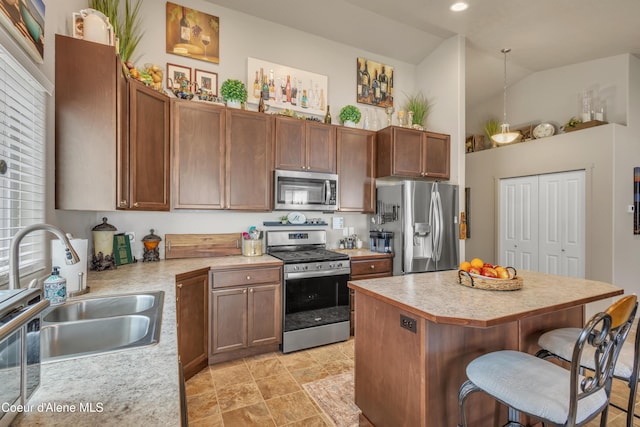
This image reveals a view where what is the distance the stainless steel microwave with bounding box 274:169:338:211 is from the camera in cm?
321

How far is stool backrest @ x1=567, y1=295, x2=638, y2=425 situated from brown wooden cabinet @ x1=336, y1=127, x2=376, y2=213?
8.48 ft

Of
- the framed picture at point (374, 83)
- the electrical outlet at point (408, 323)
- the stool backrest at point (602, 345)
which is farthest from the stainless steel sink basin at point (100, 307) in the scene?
the framed picture at point (374, 83)

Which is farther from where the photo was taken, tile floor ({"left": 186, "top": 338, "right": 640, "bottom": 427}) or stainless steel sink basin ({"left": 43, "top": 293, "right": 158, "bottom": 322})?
tile floor ({"left": 186, "top": 338, "right": 640, "bottom": 427})

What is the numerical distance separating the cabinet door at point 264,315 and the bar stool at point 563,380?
72.8 inches

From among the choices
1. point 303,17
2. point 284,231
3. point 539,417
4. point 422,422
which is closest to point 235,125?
point 284,231

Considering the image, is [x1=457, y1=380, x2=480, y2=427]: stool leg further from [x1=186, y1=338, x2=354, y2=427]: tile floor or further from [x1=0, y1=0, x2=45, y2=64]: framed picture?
[x1=0, y1=0, x2=45, y2=64]: framed picture

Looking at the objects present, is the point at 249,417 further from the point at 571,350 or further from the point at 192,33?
the point at 192,33

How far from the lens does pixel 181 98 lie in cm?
285

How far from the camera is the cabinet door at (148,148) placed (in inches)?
88.9

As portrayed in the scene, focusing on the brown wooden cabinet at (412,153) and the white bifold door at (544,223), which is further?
the white bifold door at (544,223)

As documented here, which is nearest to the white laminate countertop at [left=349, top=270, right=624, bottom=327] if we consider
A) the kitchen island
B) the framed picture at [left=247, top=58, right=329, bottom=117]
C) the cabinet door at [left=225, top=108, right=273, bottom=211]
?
the kitchen island

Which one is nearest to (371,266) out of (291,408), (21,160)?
(291,408)

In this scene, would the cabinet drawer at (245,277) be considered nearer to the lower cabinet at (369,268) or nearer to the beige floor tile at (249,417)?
the lower cabinet at (369,268)

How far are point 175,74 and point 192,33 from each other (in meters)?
0.48
